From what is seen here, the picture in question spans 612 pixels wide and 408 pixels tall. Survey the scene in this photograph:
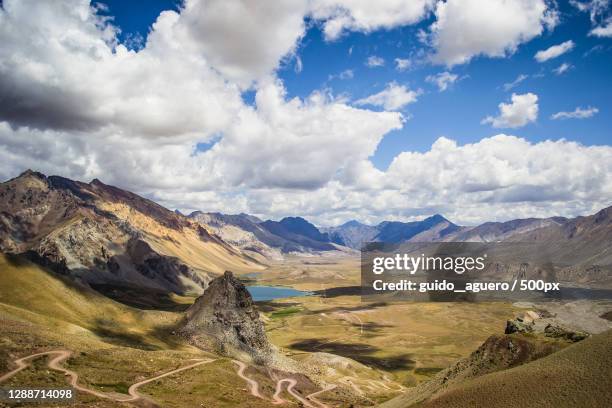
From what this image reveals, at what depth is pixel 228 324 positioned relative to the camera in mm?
146875

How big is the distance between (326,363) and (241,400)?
7324 centimetres

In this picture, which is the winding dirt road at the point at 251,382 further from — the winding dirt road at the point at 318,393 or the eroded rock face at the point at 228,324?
the eroded rock face at the point at 228,324

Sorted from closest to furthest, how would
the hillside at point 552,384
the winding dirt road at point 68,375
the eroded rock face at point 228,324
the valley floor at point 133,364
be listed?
the hillside at point 552,384
the winding dirt road at point 68,375
the valley floor at point 133,364
the eroded rock face at point 228,324

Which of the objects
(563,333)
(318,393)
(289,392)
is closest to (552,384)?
(563,333)

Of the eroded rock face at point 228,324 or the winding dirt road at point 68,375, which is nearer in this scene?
the winding dirt road at point 68,375

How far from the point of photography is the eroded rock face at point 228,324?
14100cm

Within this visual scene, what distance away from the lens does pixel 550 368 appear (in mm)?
64125

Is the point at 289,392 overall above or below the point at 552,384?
below

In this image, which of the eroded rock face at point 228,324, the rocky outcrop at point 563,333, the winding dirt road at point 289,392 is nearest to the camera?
the rocky outcrop at point 563,333

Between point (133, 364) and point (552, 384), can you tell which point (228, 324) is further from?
point (552, 384)

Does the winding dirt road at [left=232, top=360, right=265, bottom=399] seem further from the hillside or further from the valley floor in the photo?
the hillside

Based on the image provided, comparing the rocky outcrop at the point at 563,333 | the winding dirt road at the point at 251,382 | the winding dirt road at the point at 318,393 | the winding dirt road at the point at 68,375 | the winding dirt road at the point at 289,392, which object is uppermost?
the rocky outcrop at the point at 563,333

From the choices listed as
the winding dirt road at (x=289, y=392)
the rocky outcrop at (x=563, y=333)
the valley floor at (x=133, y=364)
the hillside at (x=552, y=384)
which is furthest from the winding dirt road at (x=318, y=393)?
the rocky outcrop at (x=563, y=333)

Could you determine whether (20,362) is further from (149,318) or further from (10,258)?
(10,258)
